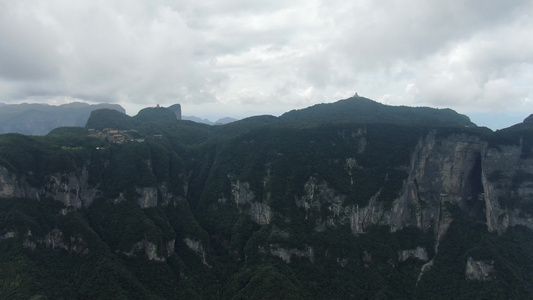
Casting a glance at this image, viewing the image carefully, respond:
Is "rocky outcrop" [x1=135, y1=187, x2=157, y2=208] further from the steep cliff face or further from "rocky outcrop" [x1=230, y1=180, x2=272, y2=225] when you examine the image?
the steep cliff face

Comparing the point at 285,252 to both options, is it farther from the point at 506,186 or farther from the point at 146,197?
the point at 506,186

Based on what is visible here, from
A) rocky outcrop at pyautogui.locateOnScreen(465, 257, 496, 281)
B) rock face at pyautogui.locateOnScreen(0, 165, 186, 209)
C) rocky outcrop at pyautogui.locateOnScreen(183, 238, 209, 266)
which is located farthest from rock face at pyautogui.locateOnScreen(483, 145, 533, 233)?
rock face at pyautogui.locateOnScreen(0, 165, 186, 209)

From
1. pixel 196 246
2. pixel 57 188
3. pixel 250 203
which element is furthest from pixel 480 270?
pixel 57 188

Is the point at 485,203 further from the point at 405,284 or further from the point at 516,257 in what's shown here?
the point at 405,284

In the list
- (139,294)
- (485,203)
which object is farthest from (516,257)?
(139,294)

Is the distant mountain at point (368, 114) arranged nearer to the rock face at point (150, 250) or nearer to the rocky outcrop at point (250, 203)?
the rocky outcrop at point (250, 203)

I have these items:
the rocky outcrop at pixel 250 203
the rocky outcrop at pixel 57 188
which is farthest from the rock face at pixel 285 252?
the rocky outcrop at pixel 57 188

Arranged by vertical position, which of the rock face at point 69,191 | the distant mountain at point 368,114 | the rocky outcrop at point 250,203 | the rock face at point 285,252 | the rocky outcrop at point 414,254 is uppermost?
the distant mountain at point 368,114

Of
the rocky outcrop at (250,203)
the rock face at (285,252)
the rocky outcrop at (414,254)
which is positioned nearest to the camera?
the rock face at (285,252)
